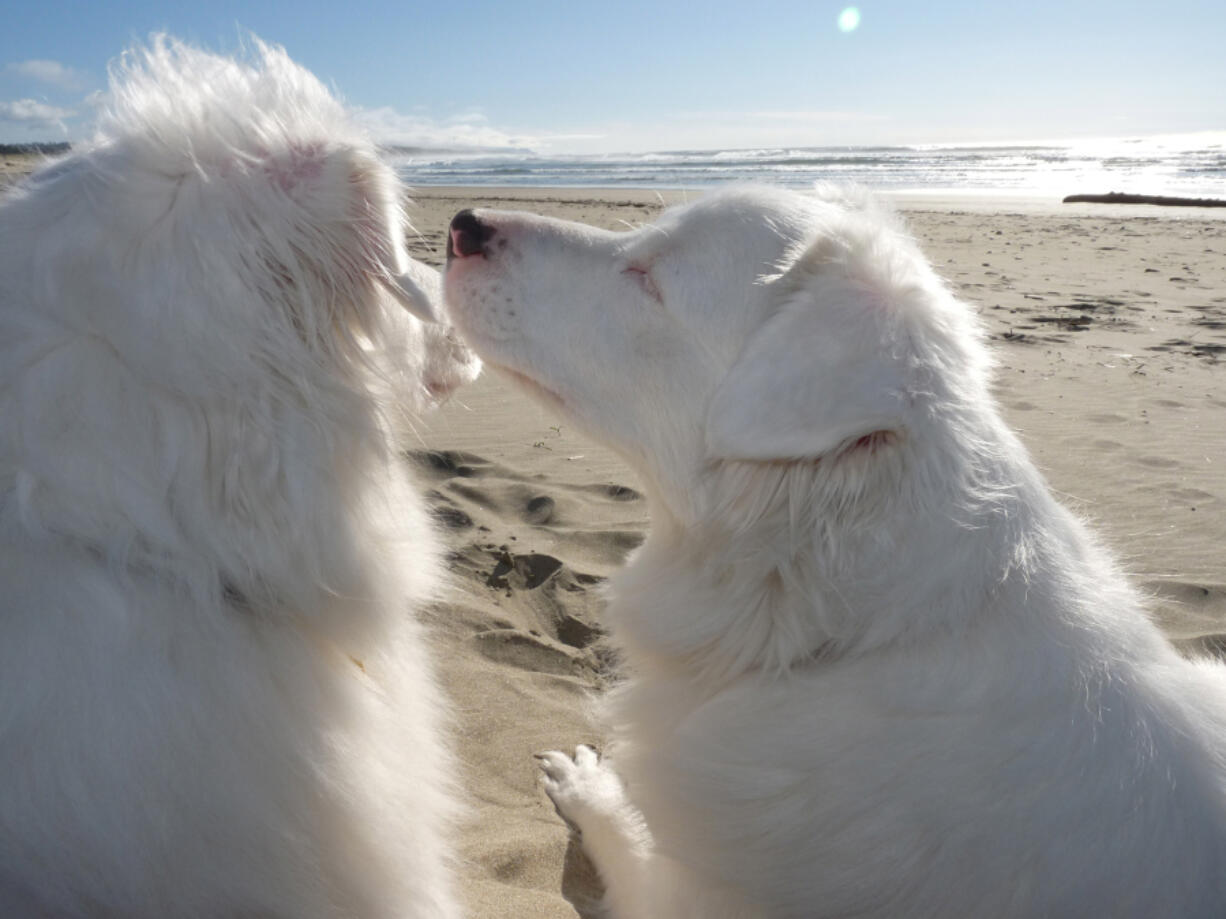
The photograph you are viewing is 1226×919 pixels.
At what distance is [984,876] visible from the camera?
1.62 metres

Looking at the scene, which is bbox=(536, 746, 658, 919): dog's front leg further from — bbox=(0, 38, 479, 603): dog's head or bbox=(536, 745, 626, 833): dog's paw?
bbox=(0, 38, 479, 603): dog's head

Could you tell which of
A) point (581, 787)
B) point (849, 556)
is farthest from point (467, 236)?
point (581, 787)

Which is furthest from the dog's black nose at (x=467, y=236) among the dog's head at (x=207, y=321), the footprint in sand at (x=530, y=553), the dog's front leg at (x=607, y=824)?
the dog's front leg at (x=607, y=824)

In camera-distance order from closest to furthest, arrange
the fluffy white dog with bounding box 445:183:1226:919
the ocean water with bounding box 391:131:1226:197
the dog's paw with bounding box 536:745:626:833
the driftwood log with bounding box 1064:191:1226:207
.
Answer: the fluffy white dog with bounding box 445:183:1226:919, the dog's paw with bounding box 536:745:626:833, the driftwood log with bounding box 1064:191:1226:207, the ocean water with bounding box 391:131:1226:197

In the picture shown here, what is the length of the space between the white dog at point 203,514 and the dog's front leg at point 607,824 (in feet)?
1.81

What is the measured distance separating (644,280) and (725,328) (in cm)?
30

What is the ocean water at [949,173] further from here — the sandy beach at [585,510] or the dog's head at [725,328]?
the dog's head at [725,328]

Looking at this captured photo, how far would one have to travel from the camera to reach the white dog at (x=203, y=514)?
139cm

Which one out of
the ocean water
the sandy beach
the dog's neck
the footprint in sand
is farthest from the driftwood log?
the dog's neck

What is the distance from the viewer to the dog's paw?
2.57m

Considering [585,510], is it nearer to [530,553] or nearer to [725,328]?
[530,553]

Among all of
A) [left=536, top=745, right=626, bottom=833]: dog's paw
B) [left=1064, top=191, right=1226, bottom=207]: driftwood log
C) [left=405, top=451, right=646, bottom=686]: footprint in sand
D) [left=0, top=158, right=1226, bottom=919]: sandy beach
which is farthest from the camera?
[left=1064, top=191, right=1226, bottom=207]: driftwood log

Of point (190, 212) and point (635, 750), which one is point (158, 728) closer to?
point (190, 212)

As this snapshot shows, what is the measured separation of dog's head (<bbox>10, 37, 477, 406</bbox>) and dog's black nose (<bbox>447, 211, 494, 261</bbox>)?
51cm
